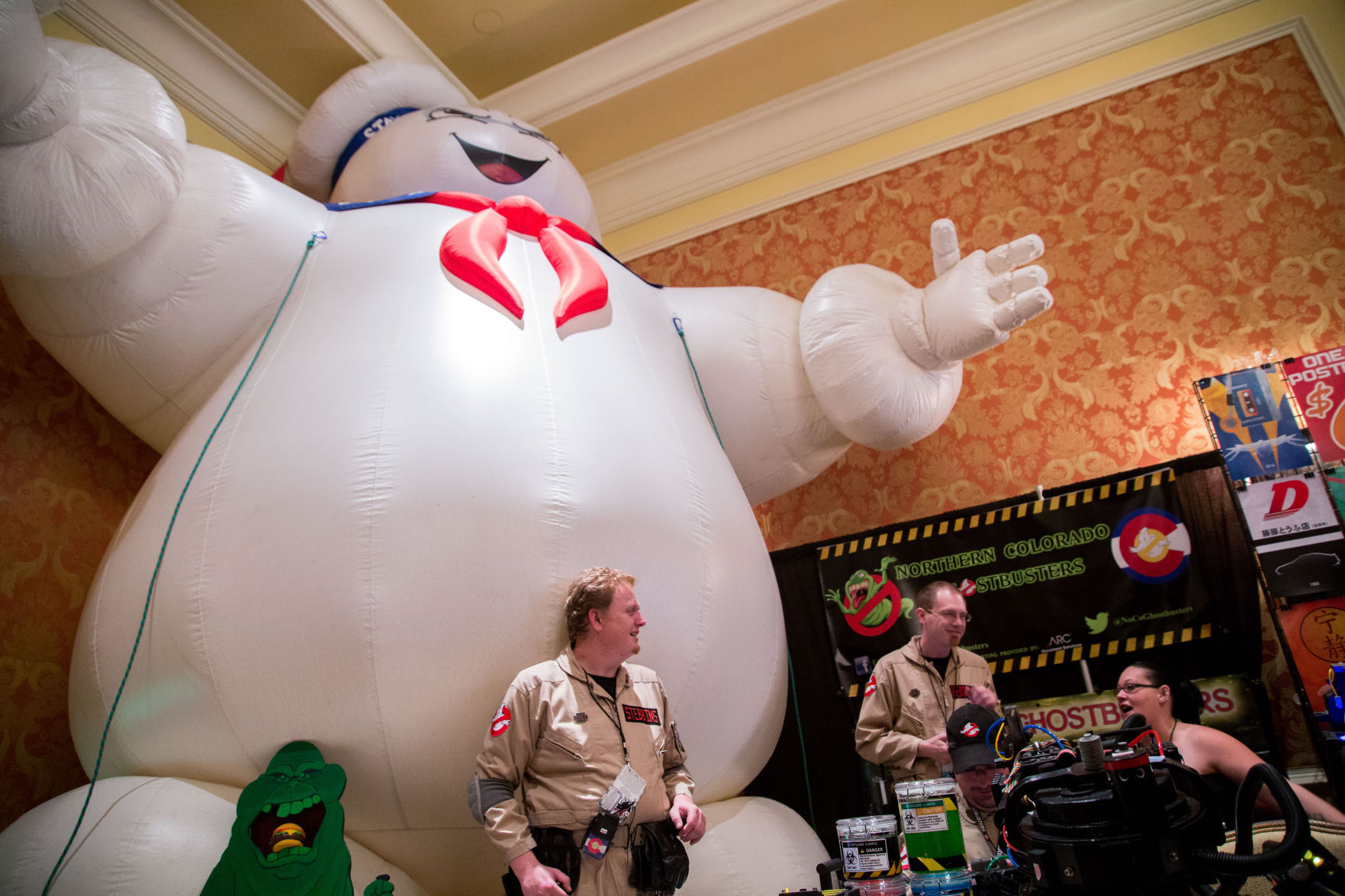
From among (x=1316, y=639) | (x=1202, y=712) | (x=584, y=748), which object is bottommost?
(x=584, y=748)

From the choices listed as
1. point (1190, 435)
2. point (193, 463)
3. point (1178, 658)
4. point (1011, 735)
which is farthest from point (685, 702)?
point (1190, 435)

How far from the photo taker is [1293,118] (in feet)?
9.79

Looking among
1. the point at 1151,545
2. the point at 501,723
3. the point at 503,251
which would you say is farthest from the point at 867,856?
the point at 1151,545

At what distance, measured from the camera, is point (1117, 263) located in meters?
3.11

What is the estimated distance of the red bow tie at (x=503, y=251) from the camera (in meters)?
1.97

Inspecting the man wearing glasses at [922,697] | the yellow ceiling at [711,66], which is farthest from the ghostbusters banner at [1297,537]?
the yellow ceiling at [711,66]

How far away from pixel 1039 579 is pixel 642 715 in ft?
5.71

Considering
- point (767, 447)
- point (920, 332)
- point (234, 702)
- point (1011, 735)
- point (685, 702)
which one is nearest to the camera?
point (1011, 735)

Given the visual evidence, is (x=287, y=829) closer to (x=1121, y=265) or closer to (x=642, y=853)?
(x=642, y=853)

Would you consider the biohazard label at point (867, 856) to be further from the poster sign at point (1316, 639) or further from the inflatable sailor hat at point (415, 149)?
the inflatable sailor hat at point (415, 149)

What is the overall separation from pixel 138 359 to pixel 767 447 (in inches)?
62.6

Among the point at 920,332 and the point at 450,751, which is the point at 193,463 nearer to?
the point at 450,751

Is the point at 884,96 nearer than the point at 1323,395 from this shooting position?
No

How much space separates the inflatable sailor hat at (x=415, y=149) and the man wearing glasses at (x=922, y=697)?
62.3 inches
